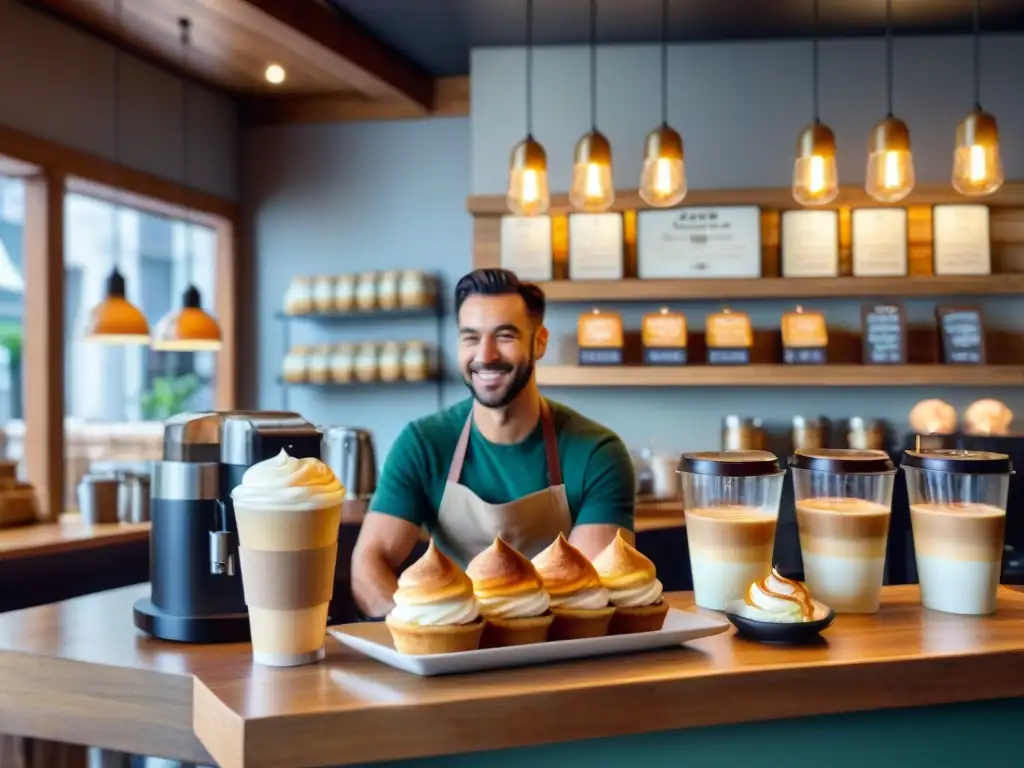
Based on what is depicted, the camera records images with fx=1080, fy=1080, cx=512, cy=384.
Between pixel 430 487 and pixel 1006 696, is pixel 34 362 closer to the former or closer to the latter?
pixel 430 487

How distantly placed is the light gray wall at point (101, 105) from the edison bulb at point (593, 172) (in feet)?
7.63

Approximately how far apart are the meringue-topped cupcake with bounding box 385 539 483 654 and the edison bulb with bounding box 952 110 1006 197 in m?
2.64

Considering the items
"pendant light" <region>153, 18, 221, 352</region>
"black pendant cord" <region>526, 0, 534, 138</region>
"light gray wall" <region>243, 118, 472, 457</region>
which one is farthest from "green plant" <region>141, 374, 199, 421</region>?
"black pendant cord" <region>526, 0, 534, 138</region>

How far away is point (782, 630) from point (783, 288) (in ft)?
10.8

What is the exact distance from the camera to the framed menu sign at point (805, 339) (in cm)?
467

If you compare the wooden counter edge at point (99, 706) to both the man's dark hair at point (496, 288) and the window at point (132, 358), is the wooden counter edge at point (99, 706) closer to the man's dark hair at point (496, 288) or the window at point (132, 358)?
the man's dark hair at point (496, 288)

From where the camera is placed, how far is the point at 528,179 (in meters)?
3.78

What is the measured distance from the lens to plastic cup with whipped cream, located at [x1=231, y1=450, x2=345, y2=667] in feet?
4.96

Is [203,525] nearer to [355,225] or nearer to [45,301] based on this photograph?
[45,301]

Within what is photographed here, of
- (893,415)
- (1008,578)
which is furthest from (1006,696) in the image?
(893,415)

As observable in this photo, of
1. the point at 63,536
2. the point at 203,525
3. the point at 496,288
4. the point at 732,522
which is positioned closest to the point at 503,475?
the point at 496,288

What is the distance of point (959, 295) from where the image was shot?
15.8 feet

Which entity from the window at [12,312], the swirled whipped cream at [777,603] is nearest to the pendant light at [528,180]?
the window at [12,312]

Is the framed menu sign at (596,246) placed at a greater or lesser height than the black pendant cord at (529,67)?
lesser
